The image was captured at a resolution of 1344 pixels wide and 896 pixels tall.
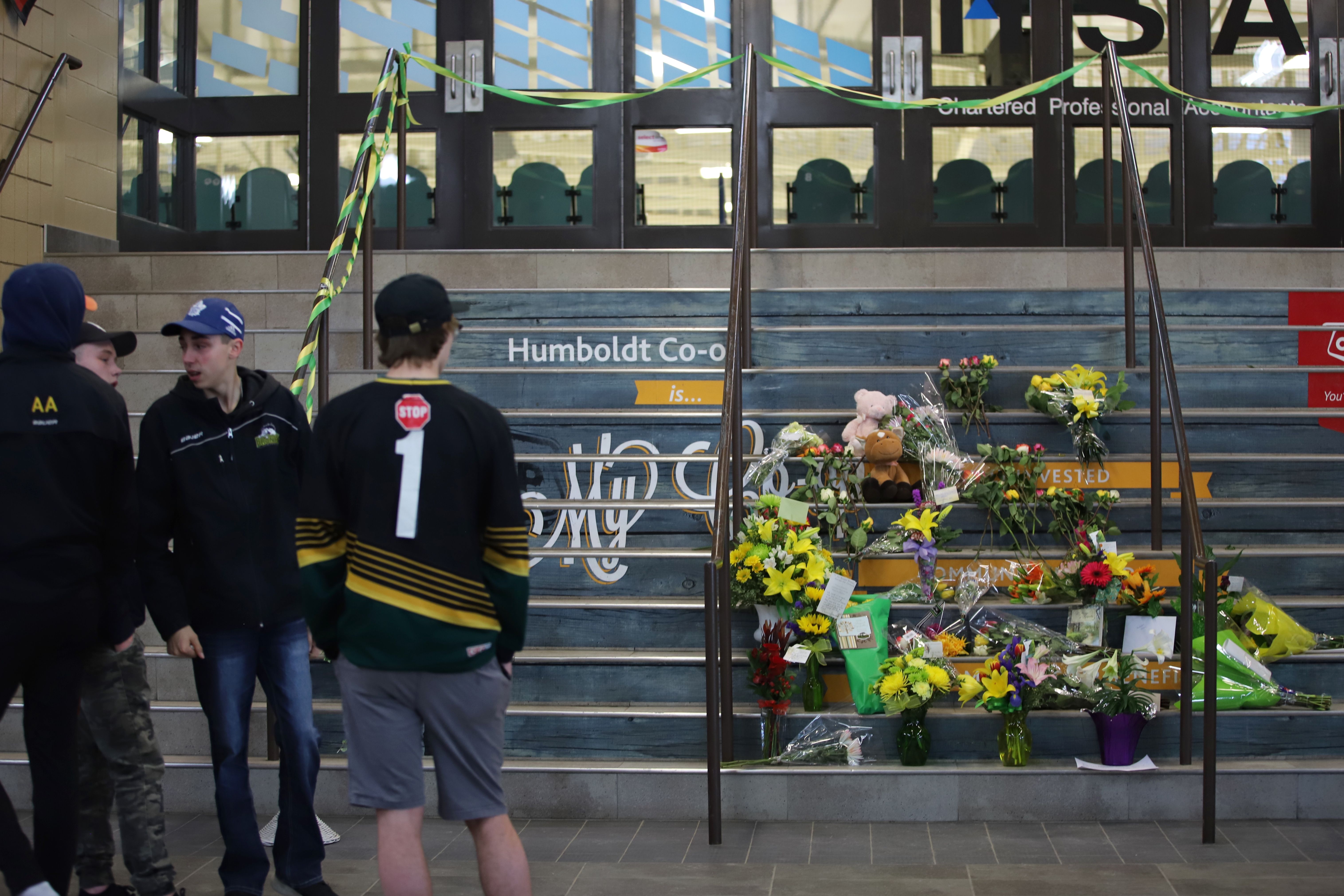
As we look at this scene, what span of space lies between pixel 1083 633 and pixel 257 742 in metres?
3.08

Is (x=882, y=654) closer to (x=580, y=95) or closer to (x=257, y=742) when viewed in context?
(x=257, y=742)

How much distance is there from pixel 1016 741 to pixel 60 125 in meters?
6.77

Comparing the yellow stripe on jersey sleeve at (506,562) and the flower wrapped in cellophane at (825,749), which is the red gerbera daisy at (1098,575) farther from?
Answer: the yellow stripe on jersey sleeve at (506,562)

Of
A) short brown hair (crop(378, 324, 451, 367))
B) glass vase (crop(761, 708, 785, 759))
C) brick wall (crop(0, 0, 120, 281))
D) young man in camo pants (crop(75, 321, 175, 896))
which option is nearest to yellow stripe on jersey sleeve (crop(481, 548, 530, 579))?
short brown hair (crop(378, 324, 451, 367))

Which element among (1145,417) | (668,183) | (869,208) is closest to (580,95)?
(668,183)

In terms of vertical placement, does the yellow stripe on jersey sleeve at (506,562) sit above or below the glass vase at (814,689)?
above

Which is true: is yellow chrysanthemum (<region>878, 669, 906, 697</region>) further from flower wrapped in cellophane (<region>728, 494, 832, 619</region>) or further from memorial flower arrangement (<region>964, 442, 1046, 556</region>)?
memorial flower arrangement (<region>964, 442, 1046, 556</region>)

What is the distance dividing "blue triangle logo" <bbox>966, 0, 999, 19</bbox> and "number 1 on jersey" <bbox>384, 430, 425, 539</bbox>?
25.0 feet

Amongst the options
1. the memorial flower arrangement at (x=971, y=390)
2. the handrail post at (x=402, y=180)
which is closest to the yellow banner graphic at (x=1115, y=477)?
the memorial flower arrangement at (x=971, y=390)

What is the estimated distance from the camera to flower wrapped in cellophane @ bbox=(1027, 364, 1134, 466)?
5656mm

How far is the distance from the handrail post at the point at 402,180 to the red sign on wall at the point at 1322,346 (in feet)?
15.8

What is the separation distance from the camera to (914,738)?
4508 millimetres

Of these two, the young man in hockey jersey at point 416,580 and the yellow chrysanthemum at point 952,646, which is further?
the yellow chrysanthemum at point 952,646

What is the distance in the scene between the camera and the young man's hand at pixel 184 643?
11.1 ft
